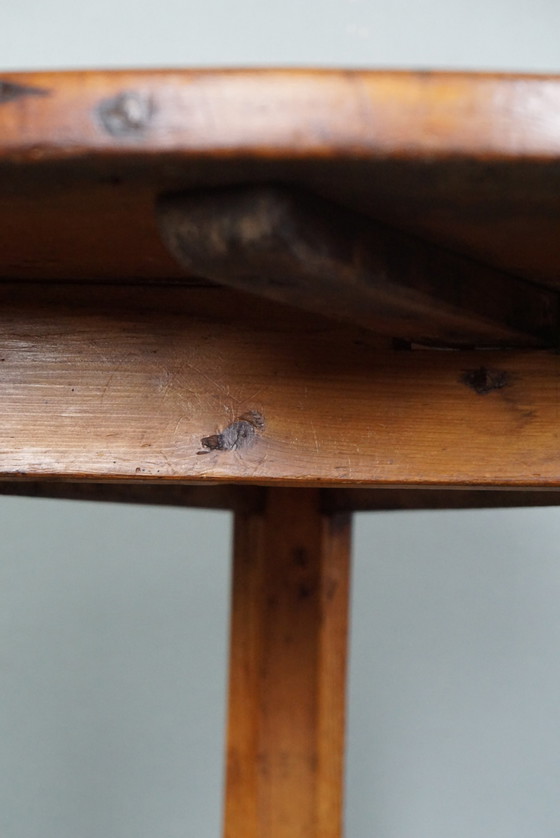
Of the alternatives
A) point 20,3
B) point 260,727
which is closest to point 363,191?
point 260,727

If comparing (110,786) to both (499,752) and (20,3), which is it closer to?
(499,752)

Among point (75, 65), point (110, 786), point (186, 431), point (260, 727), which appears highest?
point (75, 65)

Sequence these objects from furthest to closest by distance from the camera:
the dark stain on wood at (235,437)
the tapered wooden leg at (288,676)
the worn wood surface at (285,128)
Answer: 1. the tapered wooden leg at (288,676)
2. the dark stain on wood at (235,437)
3. the worn wood surface at (285,128)

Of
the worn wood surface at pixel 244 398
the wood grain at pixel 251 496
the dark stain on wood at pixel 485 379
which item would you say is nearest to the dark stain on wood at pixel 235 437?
the worn wood surface at pixel 244 398

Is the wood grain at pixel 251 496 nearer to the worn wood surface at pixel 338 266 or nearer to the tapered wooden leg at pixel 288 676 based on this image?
the tapered wooden leg at pixel 288 676

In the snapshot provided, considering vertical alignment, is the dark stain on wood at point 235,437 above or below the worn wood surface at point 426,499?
below

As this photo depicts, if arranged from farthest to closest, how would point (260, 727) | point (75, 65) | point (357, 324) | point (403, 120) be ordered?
point (75, 65), point (260, 727), point (357, 324), point (403, 120)

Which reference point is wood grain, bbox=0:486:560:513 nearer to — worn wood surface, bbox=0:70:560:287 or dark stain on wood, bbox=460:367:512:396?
dark stain on wood, bbox=460:367:512:396

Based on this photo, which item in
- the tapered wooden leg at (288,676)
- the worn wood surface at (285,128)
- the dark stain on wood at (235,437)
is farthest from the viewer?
the tapered wooden leg at (288,676)
